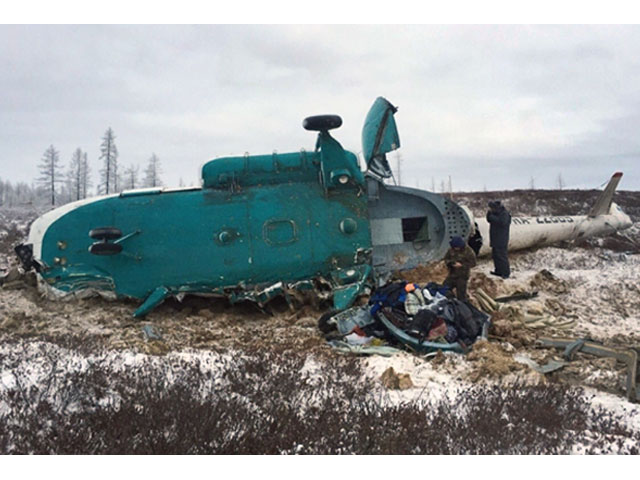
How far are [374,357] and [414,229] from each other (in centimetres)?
400

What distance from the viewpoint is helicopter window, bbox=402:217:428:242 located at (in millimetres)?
9680

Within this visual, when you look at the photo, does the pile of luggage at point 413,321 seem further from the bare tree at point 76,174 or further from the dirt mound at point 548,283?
the bare tree at point 76,174

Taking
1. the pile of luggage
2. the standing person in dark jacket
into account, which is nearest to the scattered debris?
the pile of luggage

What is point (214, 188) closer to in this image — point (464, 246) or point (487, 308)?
point (464, 246)

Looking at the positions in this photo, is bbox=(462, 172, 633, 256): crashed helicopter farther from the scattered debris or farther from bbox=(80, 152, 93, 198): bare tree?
bbox=(80, 152, 93, 198): bare tree

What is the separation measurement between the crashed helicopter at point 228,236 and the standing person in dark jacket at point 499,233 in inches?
109

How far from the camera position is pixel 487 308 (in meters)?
8.54

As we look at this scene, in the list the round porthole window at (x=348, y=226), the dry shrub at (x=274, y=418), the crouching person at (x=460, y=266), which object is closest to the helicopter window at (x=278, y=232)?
the round porthole window at (x=348, y=226)

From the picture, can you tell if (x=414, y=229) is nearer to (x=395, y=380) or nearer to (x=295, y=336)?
(x=295, y=336)

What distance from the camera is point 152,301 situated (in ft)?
28.3

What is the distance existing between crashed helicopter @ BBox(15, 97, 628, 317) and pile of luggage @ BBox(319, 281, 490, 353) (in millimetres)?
1077

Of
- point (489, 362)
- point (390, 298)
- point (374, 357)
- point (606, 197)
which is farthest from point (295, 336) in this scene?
point (606, 197)

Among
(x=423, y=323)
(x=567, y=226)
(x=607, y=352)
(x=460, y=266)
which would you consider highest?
(x=567, y=226)

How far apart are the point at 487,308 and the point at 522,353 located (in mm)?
1888
